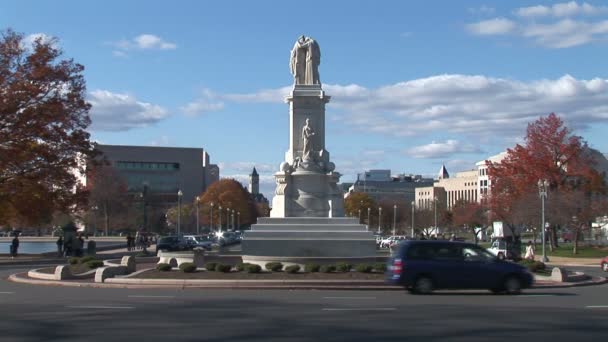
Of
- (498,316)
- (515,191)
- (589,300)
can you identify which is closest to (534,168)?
(515,191)

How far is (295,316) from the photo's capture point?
18.0 meters

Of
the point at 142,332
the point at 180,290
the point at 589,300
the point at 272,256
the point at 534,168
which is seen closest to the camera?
the point at 142,332

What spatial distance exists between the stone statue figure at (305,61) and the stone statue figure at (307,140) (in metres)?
2.47

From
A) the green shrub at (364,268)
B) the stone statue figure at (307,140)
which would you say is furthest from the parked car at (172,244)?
the green shrub at (364,268)

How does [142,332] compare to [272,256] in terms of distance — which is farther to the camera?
[272,256]

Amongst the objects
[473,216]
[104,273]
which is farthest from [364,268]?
[473,216]

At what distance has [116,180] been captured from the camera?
12519 centimetres

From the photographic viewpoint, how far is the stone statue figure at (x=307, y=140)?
136ft

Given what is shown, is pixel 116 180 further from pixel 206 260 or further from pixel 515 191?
pixel 206 260

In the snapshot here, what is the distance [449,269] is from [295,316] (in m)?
8.24

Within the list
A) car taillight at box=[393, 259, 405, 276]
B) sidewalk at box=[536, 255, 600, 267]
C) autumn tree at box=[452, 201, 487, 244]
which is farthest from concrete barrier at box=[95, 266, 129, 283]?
autumn tree at box=[452, 201, 487, 244]

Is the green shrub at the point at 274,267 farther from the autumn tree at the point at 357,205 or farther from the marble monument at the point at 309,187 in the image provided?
the autumn tree at the point at 357,205

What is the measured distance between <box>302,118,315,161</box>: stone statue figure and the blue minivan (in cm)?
1687

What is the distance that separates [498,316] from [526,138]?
59960mm
